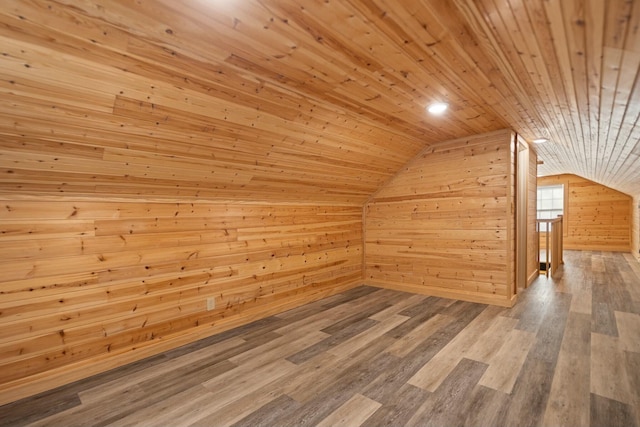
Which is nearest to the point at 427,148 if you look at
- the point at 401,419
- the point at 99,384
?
the point at 401,419

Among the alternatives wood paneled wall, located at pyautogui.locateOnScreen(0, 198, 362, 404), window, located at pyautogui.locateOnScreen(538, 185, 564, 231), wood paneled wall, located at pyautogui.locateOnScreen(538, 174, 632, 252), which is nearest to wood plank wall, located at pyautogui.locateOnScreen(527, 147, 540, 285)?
wood paneled wall, located at pyautogui.locateOnScreen(0, 198, 362, 404)

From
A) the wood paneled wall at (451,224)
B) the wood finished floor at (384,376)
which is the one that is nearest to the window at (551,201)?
the wood finished floor at (384,376)

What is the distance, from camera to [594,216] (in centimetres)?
845

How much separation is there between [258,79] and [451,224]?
10.2 feet

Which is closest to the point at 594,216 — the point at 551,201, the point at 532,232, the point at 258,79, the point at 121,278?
the point at 551,201

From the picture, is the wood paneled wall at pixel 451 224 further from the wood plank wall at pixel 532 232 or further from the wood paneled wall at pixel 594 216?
the wood paneled wall at pixel 594 216

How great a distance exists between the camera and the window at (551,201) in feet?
29.5

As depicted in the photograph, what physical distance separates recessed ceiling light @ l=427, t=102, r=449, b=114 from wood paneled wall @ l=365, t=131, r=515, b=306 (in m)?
1.27

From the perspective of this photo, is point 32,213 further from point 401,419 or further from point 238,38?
point 401,419

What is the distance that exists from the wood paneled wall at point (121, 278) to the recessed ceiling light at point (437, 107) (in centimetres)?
197

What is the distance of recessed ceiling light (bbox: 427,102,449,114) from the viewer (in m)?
2.69

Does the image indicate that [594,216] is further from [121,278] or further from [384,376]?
[121,278]

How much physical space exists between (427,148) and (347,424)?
141 inches

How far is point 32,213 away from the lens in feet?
6.79
